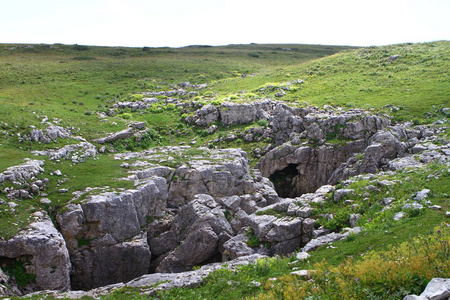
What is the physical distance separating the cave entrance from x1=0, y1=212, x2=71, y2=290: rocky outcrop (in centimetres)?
2592

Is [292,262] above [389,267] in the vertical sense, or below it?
below

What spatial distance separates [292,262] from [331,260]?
1823 millimetres

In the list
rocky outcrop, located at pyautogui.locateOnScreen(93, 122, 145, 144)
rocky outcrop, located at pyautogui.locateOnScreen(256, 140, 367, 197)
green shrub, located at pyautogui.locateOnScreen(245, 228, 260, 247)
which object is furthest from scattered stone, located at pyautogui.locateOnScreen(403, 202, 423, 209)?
rocky outcrop, located at pyautogui.locateOnScreen(93, 122, 145, 144)

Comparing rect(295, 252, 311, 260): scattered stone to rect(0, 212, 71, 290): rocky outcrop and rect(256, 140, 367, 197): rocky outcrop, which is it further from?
rect(256, 140, 367, 197): rocky outcrop

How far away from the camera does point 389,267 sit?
10.4 m

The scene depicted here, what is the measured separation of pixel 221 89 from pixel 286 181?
103ft

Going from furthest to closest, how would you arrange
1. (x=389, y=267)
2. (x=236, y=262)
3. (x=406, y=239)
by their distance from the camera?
(x=236, y=262)
(x=406, y=239)
(x=389, y=267)

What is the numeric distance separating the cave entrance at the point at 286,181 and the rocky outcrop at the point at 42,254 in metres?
25.9

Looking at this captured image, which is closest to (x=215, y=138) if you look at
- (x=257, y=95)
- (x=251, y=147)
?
(x=251, y=147)

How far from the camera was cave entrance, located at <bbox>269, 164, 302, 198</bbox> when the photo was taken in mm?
39312

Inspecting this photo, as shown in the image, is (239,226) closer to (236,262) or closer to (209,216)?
(209,216)

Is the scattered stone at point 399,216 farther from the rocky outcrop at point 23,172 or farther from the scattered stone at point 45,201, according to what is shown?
the rocky outcrop at point 23,172

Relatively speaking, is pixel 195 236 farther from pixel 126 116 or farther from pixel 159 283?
pixel 126 116

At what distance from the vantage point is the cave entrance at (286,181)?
39.3 m
